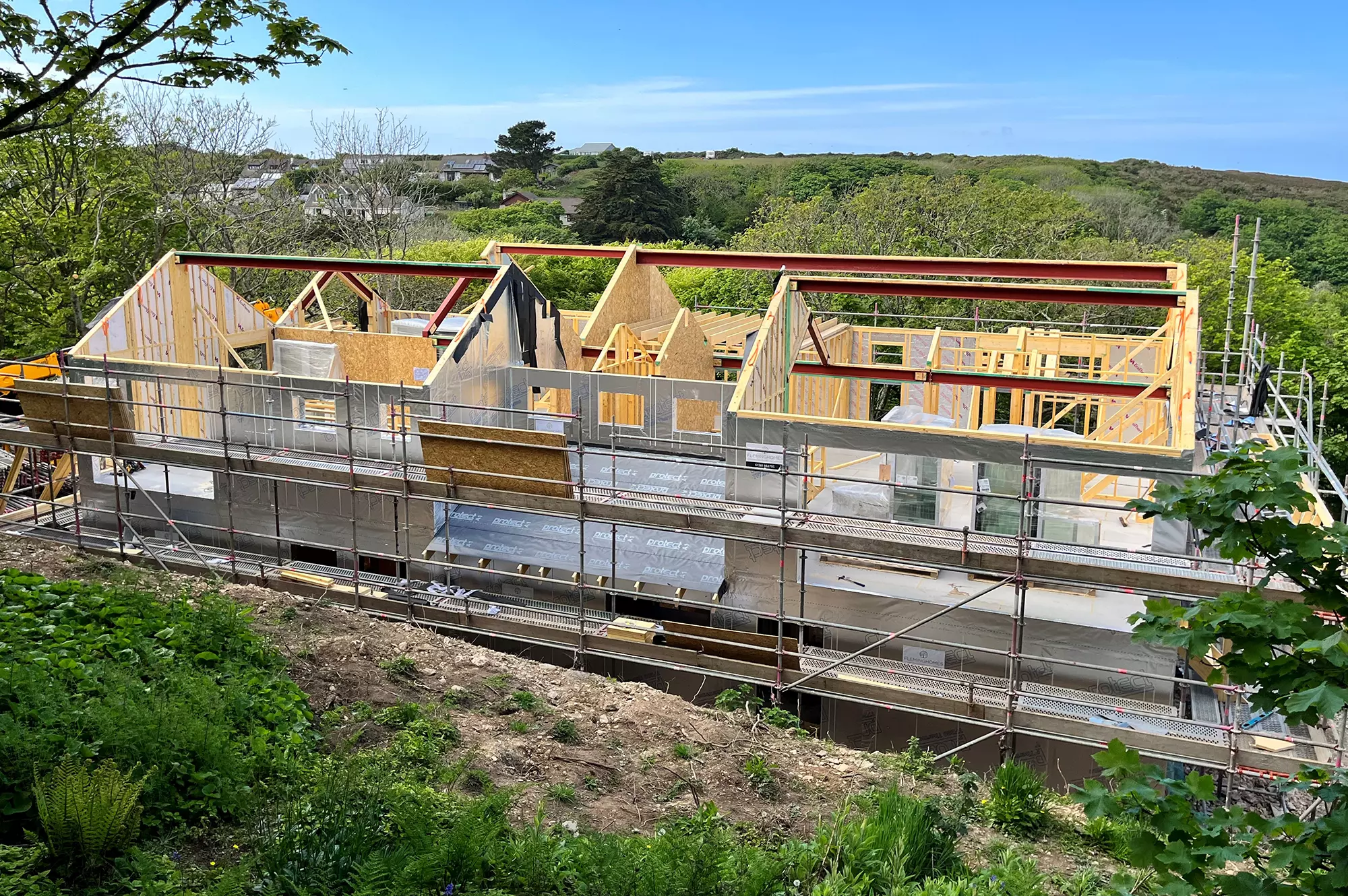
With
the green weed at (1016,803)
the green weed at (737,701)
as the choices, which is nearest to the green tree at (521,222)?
the green weed at (737,701)

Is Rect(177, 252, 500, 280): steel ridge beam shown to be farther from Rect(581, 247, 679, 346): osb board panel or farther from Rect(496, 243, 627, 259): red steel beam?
Rect(496, 243, 627, 259): red steel beam

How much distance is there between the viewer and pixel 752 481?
1341 centimetres

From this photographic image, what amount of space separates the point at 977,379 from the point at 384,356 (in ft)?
35.4

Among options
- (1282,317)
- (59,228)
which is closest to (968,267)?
(59,228)

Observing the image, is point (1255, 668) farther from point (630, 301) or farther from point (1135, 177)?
point (1135, 177)

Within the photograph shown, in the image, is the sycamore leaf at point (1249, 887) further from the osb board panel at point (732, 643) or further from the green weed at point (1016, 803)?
the osb board panel at point (732, 643)

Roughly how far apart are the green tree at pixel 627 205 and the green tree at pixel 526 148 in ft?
81.9

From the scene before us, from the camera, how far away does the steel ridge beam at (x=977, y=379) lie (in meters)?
16.0

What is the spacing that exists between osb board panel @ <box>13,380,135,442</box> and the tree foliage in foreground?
14.3 metres

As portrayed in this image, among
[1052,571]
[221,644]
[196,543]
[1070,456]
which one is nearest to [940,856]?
[1052,571]

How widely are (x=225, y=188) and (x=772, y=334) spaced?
2715cm

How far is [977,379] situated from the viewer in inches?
671

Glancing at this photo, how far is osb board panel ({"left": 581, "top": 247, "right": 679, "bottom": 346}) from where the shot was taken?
19344 mm

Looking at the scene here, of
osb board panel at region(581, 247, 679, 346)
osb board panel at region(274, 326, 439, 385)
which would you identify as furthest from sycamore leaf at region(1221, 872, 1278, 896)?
osb board panel at region(274, 326, 439, 385)
